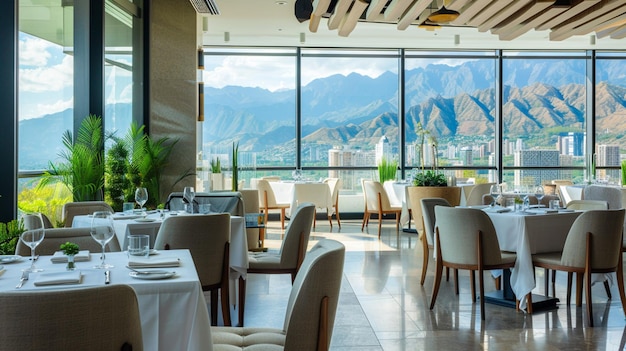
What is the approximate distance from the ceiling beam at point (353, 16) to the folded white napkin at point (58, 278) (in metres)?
4.71

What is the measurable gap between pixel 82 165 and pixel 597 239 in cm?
518

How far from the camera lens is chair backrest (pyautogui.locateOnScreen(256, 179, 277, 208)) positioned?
11.7 m

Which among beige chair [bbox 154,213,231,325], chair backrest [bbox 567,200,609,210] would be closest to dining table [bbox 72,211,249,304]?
beige chair [bbox 154,213,231,325]

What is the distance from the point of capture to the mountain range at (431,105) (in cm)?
1420

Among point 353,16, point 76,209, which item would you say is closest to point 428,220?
point 353,16

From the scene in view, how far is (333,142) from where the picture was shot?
14.3 meters

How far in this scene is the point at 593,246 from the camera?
5.29m

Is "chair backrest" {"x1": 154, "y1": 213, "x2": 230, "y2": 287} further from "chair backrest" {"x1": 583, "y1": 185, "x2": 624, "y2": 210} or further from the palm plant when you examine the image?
"chair backrest" {"x1": 583, "y1": 185, "x2": 624, "y2": 210}

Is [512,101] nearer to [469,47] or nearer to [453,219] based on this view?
[469,47]

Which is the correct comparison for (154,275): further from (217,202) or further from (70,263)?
(217,202)

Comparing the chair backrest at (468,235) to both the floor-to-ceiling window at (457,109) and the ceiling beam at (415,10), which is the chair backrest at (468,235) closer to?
the ceiling beam at (415,10)

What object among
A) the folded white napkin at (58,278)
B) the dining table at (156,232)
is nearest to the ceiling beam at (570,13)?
the dining table at (156,232)

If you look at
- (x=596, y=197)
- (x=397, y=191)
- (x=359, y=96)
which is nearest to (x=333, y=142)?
(x=359, y=96)

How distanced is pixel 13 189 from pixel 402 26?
14.6 ft
